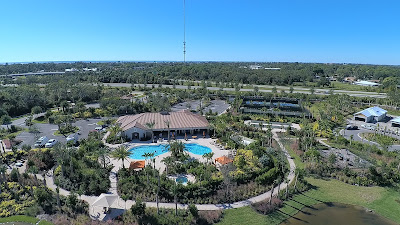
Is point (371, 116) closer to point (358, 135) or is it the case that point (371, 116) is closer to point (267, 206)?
point (358, 135)

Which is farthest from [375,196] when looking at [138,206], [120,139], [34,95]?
[34,95]

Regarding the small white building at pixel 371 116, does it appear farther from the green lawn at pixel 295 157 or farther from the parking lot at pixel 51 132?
the parking lot at pixel 51 132

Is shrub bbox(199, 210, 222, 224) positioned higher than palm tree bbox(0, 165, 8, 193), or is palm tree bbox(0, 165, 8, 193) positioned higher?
palm tree bbox(0, 165, 8, 193)

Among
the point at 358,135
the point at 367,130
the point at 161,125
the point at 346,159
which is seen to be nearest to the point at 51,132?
the point at 161,125

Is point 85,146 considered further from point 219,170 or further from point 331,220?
point 331,220

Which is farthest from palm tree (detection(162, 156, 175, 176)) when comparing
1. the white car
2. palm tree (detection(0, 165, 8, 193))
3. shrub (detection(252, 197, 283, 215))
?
the white car

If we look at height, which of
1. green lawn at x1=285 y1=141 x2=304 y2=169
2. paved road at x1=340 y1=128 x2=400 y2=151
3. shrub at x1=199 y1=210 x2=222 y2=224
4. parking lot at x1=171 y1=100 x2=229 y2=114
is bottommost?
shrub at x1=199 y1=210 x2=222 y2=224

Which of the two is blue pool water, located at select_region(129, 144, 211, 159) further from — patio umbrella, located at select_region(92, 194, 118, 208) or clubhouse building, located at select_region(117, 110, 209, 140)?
patio umbrella, located at select_region(92, 194, 118, 208)

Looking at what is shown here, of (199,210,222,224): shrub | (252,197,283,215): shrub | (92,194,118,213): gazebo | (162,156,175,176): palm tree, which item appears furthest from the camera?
(162,156,175,176): palm tree

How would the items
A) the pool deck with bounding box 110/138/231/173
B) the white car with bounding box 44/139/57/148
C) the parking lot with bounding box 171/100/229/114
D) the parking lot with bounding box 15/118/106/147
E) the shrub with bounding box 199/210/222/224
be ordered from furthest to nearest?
1. the parking lot with bounding box 171/100/229/114
2. the parking lot with bounding box 15/118/106/147
3. the white car with bounding box 44/139/57/148
4. the pool deck with bounding box 110/138/231/173
5. the shrub with bounding box 199/210/222/224
